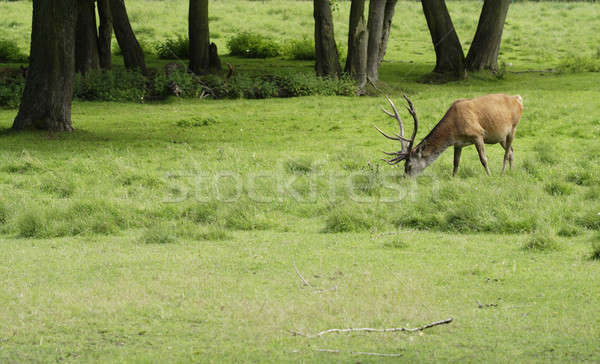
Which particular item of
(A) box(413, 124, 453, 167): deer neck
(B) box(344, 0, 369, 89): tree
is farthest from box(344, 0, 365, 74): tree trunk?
(A) box(413, 124, 453, 167): deer neck

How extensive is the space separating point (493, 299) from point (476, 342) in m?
1.15

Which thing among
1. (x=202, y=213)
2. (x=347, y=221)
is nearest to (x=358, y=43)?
(x=202, y=213)

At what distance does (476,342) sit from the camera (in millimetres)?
6184

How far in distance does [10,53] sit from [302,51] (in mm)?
10671

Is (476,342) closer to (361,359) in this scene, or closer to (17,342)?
(361,359)

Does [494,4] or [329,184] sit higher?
[494,4]

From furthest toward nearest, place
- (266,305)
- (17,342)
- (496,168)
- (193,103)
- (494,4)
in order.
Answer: (494,4)
(193,103)
(496,168)
(266,305)
(17,342)

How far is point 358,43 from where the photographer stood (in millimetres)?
23344

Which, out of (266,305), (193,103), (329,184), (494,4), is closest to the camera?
(266,305)

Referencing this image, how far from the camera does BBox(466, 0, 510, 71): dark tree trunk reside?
2650cm

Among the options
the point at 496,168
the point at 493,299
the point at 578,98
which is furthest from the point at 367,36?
the point at 493,299

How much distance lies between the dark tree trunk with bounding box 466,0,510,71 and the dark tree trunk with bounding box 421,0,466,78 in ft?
1.91

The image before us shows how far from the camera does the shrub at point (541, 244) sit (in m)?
8.97

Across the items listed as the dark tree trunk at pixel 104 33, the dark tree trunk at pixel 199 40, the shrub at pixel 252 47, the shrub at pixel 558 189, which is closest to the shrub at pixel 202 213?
the shrub at pixel 558 189
